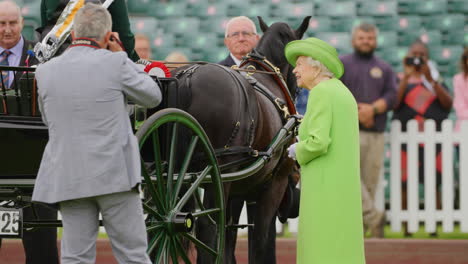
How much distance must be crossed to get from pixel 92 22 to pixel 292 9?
849 cm

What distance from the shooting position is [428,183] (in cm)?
1049

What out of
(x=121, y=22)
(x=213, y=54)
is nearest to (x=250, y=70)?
(x=121, y=22)

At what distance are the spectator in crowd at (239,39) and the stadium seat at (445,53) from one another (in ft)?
14.3

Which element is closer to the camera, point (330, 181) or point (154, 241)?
point (154, 241)

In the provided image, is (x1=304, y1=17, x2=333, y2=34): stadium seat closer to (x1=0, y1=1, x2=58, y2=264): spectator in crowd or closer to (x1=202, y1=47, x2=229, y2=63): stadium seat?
(x1=202, y1=47, x2=229, y2=63): stadium seat

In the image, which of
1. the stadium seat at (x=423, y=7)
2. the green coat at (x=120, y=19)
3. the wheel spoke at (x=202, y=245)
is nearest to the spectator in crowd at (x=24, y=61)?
the green coat at (x=120, y=19)

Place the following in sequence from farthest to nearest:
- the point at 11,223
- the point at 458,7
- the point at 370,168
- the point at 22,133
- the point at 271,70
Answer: the point at 458,7
the point at 370,168
the point at 271,70
the point at 22,133
the point at 11,223

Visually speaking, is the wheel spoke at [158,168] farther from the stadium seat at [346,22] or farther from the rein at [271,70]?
the stadium seat at [346,22]

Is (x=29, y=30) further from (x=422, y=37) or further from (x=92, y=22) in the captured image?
(x=92, y=22)

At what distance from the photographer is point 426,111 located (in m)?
11.3

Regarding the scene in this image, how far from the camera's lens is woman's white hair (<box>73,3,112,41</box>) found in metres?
4.86

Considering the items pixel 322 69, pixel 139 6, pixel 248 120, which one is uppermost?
pixel 139 6

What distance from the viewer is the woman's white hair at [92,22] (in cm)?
486

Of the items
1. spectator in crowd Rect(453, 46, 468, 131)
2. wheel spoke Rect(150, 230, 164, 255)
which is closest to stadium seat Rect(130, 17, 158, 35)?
spectator in crowd Rect(453, 46, 468, 131)
